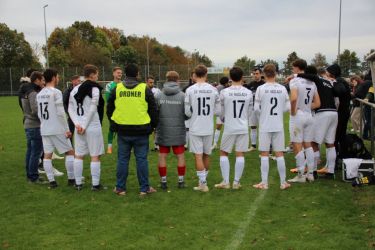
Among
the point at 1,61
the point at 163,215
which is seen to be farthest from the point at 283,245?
the point at 1,61

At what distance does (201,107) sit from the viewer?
23.7ft

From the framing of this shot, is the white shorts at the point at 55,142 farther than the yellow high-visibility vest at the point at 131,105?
Yes

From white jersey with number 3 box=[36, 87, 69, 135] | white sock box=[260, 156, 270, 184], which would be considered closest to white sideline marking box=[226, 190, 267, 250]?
white sock box=[260, 156, 270, 184]

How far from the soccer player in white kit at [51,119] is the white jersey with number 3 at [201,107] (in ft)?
7.69

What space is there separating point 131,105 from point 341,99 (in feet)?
14.3

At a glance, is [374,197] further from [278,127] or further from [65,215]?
[65,215]

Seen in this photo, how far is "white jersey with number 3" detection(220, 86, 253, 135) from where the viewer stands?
7.21 metres

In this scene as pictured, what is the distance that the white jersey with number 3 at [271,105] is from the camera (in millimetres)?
7164

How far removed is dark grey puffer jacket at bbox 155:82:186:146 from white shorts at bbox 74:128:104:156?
3.62 feet

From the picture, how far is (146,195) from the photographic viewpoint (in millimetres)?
7191

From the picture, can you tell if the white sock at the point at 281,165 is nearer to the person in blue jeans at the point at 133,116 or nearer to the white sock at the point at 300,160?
the white sock at the point at 300,160

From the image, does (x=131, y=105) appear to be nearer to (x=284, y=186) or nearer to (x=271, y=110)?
(x=271, y=110)

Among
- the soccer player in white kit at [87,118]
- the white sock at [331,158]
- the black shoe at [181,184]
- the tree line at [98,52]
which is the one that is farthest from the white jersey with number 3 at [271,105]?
the tree line at [98,52]

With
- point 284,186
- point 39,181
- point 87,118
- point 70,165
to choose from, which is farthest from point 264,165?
point 39,181
